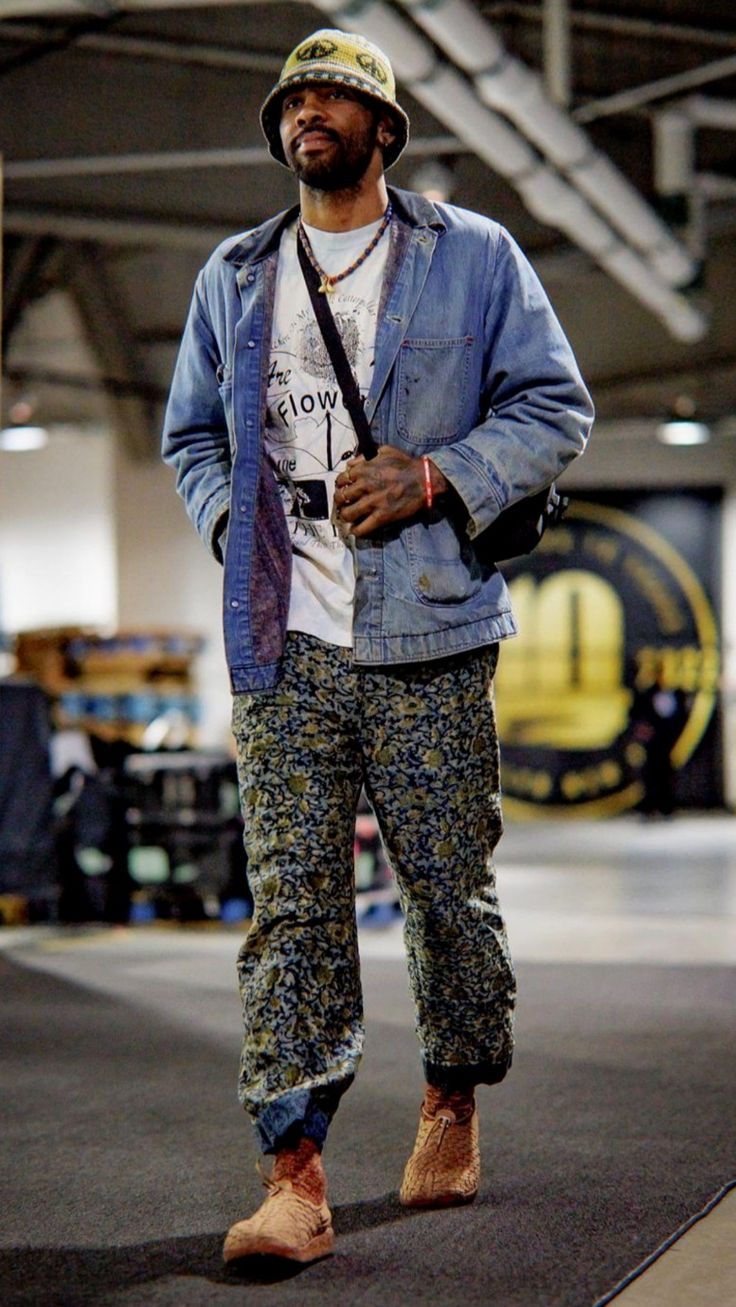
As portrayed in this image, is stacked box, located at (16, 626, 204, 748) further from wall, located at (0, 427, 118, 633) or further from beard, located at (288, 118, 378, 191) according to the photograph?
beard, located at (288, 118, 378, 191)

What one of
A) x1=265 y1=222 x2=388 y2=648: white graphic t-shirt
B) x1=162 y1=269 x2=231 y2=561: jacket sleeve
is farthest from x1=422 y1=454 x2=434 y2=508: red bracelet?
x1=162 y1=269 x2=231 y2=561: jacket sleeve

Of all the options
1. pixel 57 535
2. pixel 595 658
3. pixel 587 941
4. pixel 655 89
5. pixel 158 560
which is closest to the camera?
pixel 587 941

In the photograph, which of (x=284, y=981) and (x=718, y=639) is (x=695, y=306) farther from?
(x=284, y=981)

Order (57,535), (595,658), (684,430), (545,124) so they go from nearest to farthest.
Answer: (545,124) < (684,430) < (595,658) < (57,535)

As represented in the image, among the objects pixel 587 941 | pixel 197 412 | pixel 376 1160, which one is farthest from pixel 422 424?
pixel 587 941

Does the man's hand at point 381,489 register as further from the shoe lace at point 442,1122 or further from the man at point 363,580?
the shoe lace at point 442,1122

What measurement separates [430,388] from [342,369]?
0.44 ft

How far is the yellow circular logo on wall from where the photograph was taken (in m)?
16.3

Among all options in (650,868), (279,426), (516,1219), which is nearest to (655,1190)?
(516,1219)

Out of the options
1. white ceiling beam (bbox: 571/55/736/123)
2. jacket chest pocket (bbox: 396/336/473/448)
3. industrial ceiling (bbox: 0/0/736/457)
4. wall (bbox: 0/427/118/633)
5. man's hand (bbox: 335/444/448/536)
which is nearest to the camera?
man's hand (bbox: 335/444/448/536)

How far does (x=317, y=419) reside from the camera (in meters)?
2.38

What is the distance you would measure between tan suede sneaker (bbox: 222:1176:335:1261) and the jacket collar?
4.25ft

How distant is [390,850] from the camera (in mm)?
2396

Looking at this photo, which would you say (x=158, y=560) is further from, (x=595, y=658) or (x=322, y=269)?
(x=322, y=269)
